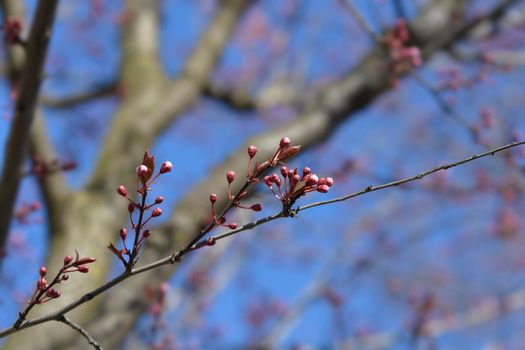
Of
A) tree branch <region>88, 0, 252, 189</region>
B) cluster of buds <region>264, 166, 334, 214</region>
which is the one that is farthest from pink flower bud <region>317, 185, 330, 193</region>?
tree branch <region>88, 0, 252, 189</region>

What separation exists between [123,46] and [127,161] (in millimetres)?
2482

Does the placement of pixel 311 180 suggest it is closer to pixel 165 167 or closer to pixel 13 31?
Answer: pixel 165 167

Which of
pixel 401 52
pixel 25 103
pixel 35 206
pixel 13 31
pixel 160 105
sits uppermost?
pixel 160 105

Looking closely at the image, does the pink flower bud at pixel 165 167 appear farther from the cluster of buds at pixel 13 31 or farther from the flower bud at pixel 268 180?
the cluster of buds at pixel 13 31

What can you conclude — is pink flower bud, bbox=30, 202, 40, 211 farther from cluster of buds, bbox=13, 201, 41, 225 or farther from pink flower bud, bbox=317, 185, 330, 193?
pink flower bud, bbox=317, 185, 330, 193

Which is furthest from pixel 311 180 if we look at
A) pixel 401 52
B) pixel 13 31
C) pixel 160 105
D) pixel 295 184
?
pixel 160 105

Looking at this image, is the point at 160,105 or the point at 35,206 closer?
the point at 35,206

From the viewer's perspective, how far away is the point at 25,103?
2574 mm

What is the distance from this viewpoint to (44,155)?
440 cm

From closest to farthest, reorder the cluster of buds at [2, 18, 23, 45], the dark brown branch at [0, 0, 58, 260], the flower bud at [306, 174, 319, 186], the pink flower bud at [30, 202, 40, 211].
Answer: the flower bud at [306, 174, 319, 186] < the dark brown branch at [0, 0, 58, 260] < the cluster of buds at [2, 18, 23, 45] < the pink flower bud at [30, 202, 40, 211]

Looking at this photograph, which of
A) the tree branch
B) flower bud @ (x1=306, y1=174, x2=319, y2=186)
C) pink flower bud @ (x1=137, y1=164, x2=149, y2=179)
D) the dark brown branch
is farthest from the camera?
the tree branch

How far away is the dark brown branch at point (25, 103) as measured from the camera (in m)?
2.46

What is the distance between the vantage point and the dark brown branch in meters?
2.46

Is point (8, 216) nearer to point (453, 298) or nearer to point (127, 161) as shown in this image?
point (127, 161)
